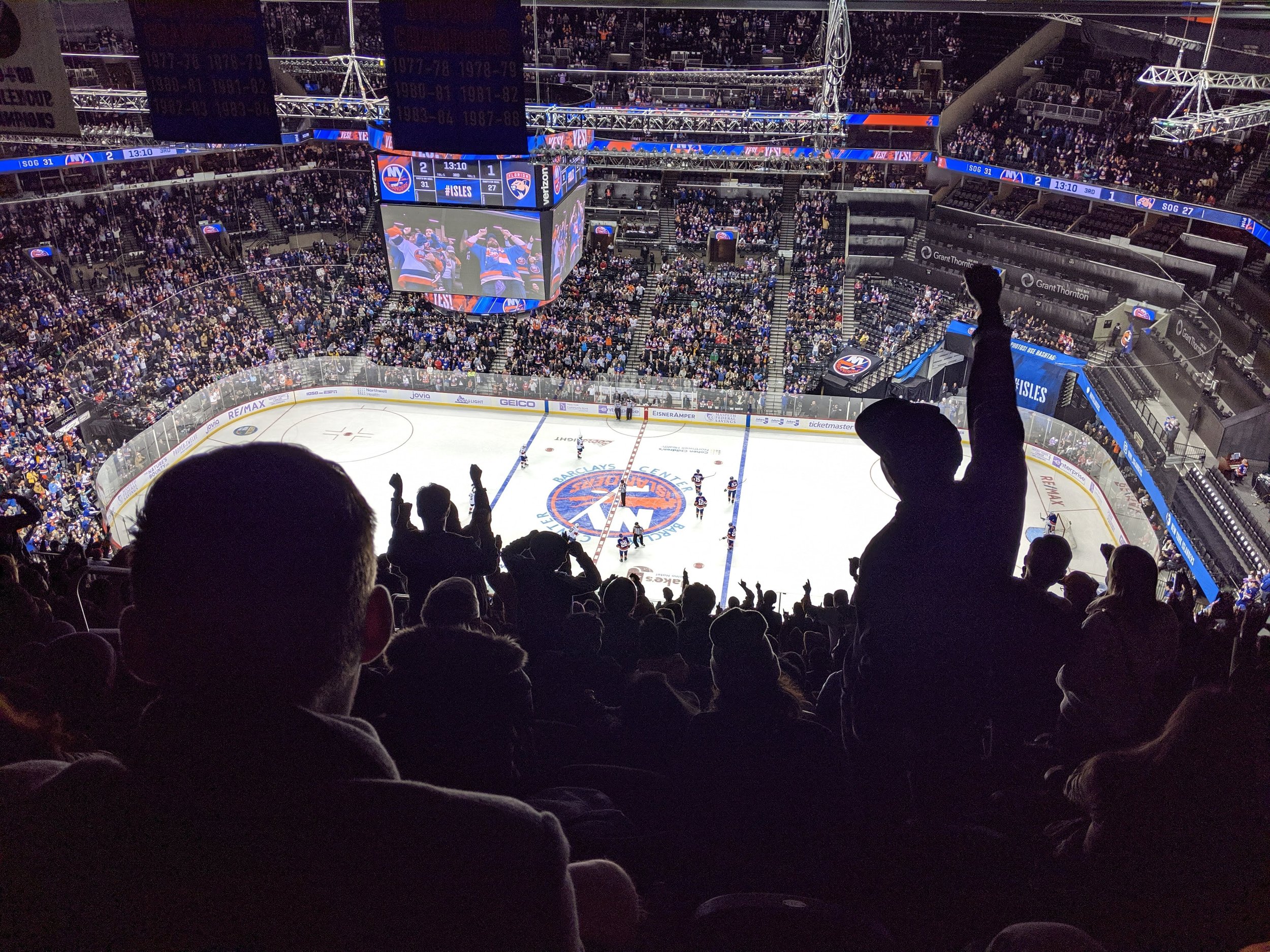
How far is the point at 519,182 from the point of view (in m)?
23.1

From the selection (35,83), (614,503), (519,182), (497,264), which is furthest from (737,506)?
(35,83)

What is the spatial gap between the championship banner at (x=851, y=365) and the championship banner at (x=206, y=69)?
23.2 meters

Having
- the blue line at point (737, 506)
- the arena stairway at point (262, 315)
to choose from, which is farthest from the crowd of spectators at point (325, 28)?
the blue line at point (737, 506)

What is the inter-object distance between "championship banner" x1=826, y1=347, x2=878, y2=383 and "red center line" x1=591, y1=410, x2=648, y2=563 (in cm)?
691

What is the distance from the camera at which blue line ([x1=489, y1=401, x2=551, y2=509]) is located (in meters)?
25.1

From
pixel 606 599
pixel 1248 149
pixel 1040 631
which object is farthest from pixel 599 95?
pixel 1040 631

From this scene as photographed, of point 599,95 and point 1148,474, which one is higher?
point 599,95

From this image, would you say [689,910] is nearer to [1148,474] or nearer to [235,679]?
[235,679]

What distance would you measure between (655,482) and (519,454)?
4.78 metres

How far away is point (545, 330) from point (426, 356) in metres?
4.72

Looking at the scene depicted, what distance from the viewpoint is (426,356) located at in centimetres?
3366

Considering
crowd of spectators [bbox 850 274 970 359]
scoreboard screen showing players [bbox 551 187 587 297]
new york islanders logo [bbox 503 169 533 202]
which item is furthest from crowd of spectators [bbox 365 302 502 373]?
crowd of spectators [bbox 850 274 970 359]

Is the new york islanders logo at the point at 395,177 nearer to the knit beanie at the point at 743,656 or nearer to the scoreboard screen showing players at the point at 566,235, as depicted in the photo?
the scoreboard screen showing players at the point at 566,235

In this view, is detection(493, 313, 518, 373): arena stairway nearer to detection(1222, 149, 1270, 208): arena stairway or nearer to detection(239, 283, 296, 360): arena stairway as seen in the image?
detection(239, 283, 296, 360): arena stairway
